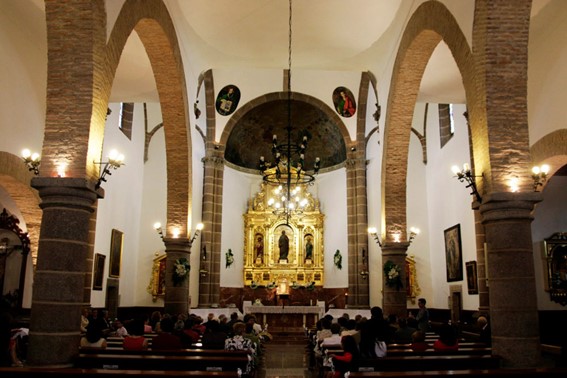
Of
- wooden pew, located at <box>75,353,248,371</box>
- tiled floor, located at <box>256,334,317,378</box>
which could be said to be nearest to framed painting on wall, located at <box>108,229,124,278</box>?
tiled floor, located at <box>256,334,317,378</box>

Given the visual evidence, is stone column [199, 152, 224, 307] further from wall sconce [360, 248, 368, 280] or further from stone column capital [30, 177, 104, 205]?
stone column capital [30, 177, 104, 205]

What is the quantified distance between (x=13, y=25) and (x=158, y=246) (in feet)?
34.0

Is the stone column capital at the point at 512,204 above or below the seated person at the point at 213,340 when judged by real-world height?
above

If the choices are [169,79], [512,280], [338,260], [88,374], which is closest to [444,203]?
[338,260]

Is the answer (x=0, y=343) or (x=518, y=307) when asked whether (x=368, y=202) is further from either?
(x=0, y=343)

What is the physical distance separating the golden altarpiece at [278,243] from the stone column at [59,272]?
15830 mm

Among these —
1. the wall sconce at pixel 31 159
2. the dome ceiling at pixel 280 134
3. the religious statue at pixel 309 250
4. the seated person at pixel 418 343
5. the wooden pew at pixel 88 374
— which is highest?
the dome ceiling at pixel 280 134

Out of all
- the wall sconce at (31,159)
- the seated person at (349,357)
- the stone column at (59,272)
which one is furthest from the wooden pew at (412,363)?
the wall sconce at (31,159)

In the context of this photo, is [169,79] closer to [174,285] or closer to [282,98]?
[174,285]

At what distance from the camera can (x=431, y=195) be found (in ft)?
65.3

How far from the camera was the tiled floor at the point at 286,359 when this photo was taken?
10745 millimetres

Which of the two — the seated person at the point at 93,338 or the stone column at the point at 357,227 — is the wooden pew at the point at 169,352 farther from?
the stone column at the point at 357,227

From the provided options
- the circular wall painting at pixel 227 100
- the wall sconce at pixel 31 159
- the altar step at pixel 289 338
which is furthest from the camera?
the circular wall painting at pixel 227 100

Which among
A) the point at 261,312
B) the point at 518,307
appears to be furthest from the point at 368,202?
the point at 518,307
